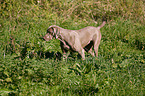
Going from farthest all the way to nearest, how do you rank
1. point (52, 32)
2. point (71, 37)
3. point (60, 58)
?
point (60, 58) → point (71, 37) → point (52, 32)

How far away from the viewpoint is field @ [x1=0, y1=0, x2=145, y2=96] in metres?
4.05

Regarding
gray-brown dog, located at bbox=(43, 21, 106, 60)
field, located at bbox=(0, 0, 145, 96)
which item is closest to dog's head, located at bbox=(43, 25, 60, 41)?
gray-brown dog, located at bbox=(43, 21, 106, 60)

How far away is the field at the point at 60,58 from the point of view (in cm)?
405

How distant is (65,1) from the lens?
877 centimetres

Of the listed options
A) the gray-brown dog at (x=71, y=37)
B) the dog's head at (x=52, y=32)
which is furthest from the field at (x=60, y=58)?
the dog's head at (x=52, y=32)

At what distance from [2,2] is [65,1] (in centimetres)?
252

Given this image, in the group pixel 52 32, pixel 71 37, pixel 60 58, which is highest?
pixel 52 32

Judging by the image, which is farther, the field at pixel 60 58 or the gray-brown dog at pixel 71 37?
the gray-brown dog at pixel 71 37

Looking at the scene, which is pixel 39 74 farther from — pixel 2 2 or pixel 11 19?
pixel 2 2

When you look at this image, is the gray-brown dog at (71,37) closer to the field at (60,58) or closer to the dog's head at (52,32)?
the dog's head at (52,32)

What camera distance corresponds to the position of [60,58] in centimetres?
525

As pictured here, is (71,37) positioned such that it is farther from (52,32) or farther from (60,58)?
(60,58)

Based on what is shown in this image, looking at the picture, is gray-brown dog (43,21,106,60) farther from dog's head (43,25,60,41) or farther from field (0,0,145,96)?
field (0,0,145,96)

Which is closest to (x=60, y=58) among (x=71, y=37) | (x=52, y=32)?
(x=71, y=37)
